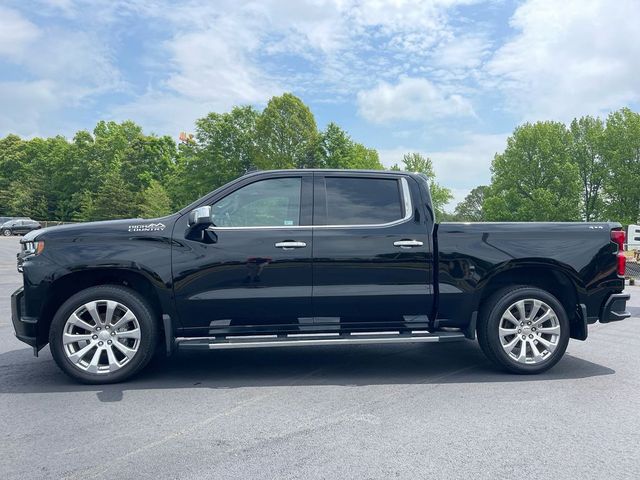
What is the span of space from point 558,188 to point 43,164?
212ft

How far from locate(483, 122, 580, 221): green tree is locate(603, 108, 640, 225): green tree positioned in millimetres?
3570

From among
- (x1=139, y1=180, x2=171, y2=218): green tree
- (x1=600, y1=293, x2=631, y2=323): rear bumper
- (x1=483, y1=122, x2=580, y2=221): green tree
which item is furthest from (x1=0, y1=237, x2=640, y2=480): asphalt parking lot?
(x1=139, y1=180, x2=171, y2=218): green tree

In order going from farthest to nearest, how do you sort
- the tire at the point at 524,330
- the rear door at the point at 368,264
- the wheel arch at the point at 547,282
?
the wheel arch at the point at 547,282 < the tire at the point at 524,330 < the rear door at the point at 368,264

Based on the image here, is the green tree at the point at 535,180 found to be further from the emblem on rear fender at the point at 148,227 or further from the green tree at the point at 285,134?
the emblem on rear fender at the point at 148,227

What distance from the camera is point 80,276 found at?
504cm

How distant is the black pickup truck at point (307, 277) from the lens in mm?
4891

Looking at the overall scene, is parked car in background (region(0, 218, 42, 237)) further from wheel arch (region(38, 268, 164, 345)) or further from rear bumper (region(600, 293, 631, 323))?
rear bumper (region(600, 293, 631, 323))

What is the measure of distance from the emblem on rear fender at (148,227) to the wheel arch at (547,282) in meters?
3.17

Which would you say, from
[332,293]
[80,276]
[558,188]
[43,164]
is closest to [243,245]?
[332,293]

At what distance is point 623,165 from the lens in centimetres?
4822

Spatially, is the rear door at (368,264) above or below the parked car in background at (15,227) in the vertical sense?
below

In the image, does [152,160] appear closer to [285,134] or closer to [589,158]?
[285,134]

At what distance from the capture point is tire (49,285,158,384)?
484 centimetres

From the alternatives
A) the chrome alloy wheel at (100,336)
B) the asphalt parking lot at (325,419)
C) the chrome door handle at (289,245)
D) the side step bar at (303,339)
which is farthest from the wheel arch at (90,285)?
the chrome door handle at (289,245)
